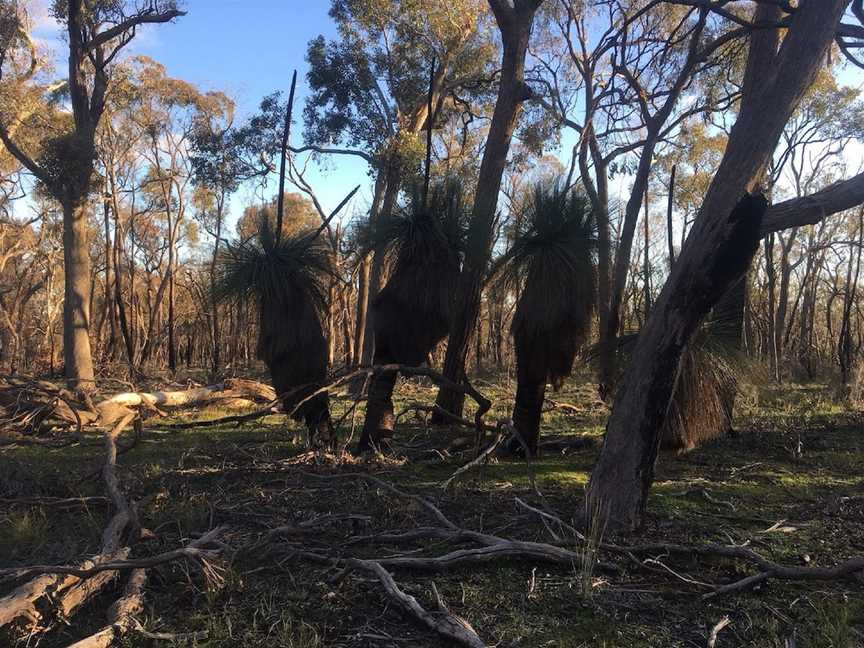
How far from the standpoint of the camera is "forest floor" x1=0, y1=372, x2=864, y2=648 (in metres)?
3.19

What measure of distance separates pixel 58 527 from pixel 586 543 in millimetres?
4149

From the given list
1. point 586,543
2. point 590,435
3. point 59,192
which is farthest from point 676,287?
point 59,192

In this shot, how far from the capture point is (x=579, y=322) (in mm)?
6840

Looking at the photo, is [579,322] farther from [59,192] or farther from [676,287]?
[59,192]

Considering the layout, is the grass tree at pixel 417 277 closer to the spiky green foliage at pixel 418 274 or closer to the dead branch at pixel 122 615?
the spiky green foliage at pixel 418 274

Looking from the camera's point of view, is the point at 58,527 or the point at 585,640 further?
the point at 58,527

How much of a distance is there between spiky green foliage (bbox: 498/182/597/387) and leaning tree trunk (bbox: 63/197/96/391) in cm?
1217

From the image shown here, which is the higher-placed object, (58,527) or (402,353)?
(402,353)

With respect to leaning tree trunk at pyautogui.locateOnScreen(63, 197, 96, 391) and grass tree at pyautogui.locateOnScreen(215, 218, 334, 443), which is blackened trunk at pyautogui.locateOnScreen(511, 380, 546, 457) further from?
leaning tree trunk at pyautogui.locateOnScreen(63, 197, 96, 391)

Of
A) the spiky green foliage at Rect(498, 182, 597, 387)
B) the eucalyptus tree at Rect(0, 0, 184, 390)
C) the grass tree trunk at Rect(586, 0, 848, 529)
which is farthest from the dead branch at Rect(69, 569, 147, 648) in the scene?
the eucalyptus tree at Rect(0, 0, 184, 390)

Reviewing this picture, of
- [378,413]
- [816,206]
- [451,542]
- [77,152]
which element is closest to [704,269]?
[816,206]

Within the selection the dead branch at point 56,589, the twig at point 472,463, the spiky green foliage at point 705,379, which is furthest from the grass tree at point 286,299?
the spiky green foliage at point 705,379

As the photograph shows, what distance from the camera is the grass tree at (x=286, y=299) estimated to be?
7137mm

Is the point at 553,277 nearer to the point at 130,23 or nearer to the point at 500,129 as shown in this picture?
the point at 500,129
